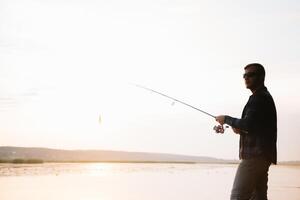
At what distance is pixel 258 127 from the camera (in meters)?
5.21

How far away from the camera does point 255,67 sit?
17.5 ft

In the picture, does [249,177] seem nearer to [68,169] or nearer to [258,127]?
[258,127]

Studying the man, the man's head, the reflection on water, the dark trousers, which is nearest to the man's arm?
the man

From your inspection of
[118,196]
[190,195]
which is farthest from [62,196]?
[190,195]

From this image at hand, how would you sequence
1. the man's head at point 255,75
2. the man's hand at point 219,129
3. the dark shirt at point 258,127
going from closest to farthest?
the dark shirt at point 258,127
the man's head at point 255,75
the man's hand at point 219,129

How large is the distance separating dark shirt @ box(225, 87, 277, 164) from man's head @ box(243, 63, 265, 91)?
10cm

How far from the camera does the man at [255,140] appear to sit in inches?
204

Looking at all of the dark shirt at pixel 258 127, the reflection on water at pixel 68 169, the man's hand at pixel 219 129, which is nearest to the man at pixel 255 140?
the dark shirt at pixel 258 127

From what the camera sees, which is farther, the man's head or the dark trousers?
the man's head

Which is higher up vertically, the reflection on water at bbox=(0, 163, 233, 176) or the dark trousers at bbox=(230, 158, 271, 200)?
the dark trousers at bbox=(230, 158, 271, 200)

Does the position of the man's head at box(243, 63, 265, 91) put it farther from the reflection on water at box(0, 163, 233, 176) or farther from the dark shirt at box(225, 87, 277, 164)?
the reflection on water at box(0, 163, 233, 176)

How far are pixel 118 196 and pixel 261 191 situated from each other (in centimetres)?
675

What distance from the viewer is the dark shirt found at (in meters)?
5.18

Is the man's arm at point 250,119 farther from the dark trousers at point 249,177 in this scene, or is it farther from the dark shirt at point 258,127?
the dark trousers at point 249,177
